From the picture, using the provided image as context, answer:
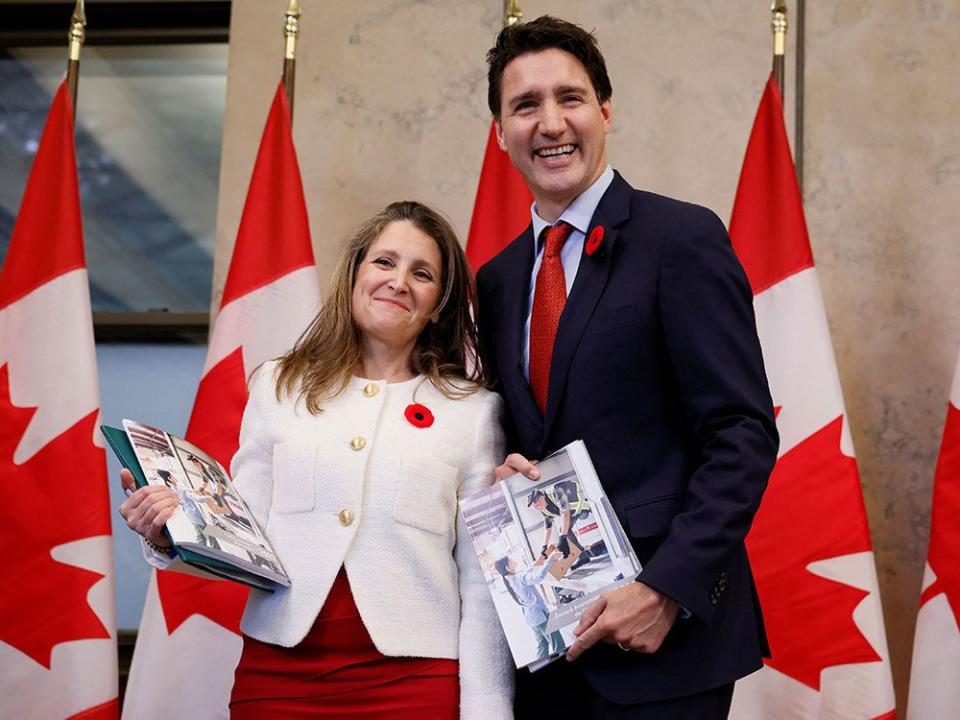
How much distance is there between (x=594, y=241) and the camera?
1685 millimetres

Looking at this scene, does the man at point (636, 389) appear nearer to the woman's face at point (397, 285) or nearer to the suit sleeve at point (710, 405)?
the suit sleeve at point (710, 405)

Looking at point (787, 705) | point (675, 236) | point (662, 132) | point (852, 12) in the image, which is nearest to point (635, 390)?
point (675, 236)

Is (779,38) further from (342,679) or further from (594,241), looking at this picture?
(342,679)

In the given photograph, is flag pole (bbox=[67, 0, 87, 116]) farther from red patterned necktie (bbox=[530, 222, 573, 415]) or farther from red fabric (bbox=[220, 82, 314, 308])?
red patterned necktie (bbox=[530, 222, 573, 415])

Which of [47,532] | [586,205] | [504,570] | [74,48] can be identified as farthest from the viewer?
[74,48]

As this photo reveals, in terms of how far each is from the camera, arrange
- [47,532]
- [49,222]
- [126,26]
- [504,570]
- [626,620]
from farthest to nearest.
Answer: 1. [126,26]
2. [49,222]
3. [47,532]
4. [504,570]
5. [626,620]

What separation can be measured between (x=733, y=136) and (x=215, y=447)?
1696 millimetres

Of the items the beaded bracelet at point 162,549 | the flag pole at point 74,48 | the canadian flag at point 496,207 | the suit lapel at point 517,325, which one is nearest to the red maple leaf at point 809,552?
the canadian flag at point 496,207

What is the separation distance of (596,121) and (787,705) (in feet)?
5.26

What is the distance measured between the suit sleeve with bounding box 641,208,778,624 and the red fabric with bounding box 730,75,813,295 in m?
1.31

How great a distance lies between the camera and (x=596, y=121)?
5.89 ft

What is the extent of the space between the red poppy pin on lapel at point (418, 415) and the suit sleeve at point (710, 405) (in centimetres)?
43

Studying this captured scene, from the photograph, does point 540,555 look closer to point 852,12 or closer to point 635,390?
point 635,390

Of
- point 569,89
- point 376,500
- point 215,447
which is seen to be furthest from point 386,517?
point 215,447
